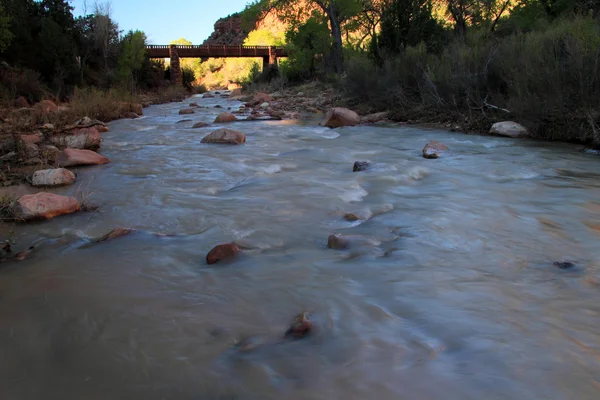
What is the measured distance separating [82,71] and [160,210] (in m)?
16.0

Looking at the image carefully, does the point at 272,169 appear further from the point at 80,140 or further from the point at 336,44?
the point at 336,44

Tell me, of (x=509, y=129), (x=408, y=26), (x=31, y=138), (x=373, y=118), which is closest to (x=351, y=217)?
(x=509, y=129)

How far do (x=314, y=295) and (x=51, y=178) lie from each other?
3902 millimetres

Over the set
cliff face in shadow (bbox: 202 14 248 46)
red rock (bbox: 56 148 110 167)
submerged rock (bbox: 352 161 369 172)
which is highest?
cliff face in shadow (bbox: 202 14 248 46)

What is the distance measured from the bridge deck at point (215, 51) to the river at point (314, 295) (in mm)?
35432

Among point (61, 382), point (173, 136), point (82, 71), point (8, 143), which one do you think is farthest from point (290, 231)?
point (82, 71)

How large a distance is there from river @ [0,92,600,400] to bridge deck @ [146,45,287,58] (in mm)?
35432

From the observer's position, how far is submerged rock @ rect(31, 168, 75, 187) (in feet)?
16.1

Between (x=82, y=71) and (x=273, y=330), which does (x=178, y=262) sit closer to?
(x=273, y=330)

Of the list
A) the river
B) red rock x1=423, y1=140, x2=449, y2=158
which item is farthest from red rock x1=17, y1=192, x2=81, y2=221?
red rock x1=423, y1=140, x2=449, y2=158

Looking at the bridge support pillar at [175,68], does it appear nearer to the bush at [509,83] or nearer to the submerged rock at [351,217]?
the bush at [509,83]

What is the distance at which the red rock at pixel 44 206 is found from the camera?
144 inches

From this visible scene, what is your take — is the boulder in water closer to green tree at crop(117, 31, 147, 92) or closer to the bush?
the bush

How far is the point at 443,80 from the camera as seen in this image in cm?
1026
